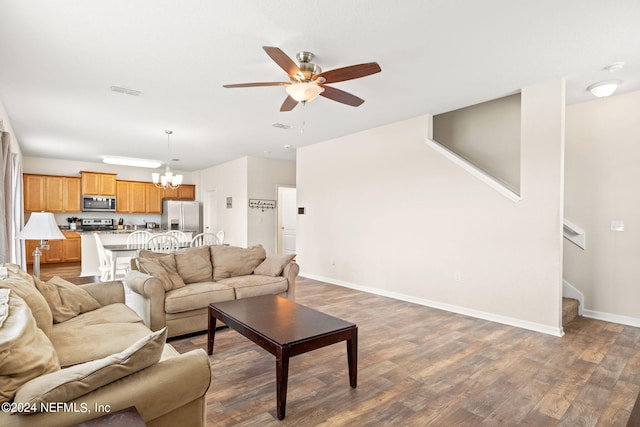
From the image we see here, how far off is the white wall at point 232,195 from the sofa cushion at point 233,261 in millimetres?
3533

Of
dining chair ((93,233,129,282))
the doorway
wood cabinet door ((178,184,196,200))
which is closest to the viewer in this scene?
dining chair ((93,233,129,282))

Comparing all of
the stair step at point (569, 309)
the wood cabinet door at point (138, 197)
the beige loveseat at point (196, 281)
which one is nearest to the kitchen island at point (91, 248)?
the beige loveseat at point (196, 281)

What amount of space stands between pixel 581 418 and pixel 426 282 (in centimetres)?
262

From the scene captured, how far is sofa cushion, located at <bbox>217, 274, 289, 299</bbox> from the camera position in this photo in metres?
3.64

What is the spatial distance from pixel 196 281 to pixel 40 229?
1.51 metres

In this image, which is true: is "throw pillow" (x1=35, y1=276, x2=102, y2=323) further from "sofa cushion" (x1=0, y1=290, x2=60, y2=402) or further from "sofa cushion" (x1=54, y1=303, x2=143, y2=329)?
"sofa cushion" (x1=0, y1=290, x2=60, y2=402)

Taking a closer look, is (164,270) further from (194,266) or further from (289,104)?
(289,104)

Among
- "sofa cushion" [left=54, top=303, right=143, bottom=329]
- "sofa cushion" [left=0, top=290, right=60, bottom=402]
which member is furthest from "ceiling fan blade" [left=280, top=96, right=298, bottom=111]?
"sofa cushion" [left=0, top=290, right=60, bottom=402]

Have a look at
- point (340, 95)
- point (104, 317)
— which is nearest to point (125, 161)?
point (104, 317)

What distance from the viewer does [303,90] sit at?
109 inches

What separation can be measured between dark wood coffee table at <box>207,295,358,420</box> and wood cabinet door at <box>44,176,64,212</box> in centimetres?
771

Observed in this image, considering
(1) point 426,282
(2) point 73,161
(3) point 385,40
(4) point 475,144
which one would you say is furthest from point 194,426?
(2) point 73,161

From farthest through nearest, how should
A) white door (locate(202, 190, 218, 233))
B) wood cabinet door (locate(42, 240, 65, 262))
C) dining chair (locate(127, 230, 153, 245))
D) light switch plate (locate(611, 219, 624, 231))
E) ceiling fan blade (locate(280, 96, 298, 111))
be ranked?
white door (locate(202, 190, 218, 233)), wood cabinet door (locate(42, 240, 65, 262)), dining chair (locate(127, 230, 153, 245)), light switch plate (locate(611, 219, 624, 231)), ceiling fan blade (locate(280, 96, 298, 111))

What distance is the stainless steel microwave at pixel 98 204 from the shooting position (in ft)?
27.9
